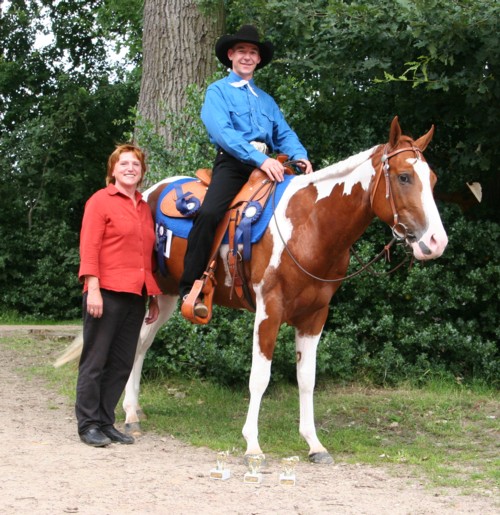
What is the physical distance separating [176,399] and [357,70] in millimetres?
3559

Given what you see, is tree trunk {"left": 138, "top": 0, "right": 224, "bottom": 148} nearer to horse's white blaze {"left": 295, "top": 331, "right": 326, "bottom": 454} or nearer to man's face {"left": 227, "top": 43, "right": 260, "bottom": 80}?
man's face {"left": 227, "top": 43, "right": 260, "bottom": 80}

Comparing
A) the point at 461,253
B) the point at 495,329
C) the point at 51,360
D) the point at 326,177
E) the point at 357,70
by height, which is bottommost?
the point at 51,360

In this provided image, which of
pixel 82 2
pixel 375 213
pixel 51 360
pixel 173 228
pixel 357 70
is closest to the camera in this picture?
pixel 375 213

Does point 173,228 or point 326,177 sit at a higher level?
point 326,177

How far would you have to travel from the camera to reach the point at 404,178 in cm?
524

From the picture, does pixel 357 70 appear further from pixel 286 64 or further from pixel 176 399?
pixel 176 399

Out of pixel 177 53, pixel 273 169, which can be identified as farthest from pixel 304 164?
pixel 177 53

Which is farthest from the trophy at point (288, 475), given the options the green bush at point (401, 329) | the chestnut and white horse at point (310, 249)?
the green bush at point (401, 329)

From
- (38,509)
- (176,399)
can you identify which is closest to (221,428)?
(176,399)

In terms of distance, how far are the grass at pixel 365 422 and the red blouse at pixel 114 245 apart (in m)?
1.31

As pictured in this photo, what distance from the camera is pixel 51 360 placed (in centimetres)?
1035

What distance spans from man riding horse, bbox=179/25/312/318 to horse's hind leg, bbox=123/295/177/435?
1062 mm

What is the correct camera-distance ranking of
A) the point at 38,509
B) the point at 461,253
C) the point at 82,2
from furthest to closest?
1. the point at 82,2
2. the point at 461,253
3. the point at 38,509

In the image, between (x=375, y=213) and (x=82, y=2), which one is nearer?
(x=375, y=213)
